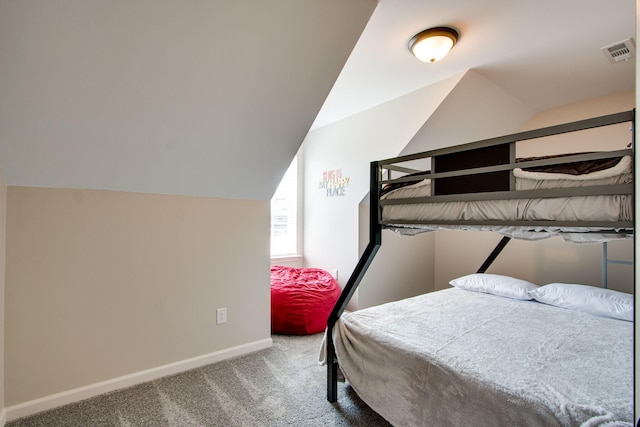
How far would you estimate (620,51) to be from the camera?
1.98m

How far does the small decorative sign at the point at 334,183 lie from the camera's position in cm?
342

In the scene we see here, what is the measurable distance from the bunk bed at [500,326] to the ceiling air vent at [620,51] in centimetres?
154

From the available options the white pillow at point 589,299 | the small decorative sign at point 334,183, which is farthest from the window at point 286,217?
the white pillow at point 589,299

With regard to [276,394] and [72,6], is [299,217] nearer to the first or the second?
[276,394]

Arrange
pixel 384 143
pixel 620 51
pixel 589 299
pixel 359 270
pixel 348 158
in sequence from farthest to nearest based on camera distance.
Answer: pixel 348 158, pixel 384 143, pixel 589 299, pixel 620 51, pixel 359 270

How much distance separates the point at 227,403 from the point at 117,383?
29.6 inches

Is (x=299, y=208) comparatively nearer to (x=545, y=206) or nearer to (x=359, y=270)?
(x=359, y=270)

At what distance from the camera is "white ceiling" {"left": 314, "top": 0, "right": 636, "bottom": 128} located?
5.33 ft

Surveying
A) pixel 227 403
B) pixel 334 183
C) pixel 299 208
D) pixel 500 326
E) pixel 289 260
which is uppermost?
pixel 334 183

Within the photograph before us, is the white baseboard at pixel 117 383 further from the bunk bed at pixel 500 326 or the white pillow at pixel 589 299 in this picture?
the white pillow at pixel 589 299

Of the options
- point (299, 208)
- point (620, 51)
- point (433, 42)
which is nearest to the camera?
point (433, 42)

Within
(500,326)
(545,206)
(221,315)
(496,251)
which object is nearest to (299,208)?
(221,315)

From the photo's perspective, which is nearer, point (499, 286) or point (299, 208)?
point (499, 286)

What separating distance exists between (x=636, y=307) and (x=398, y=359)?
3.03 ft
